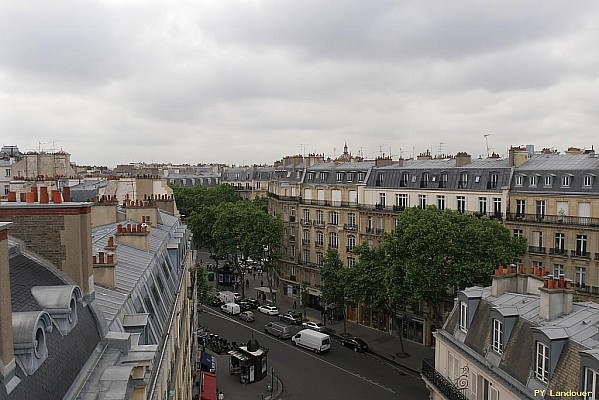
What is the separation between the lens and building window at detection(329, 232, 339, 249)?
48.1m

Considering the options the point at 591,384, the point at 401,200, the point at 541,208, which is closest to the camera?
the point at 591,384

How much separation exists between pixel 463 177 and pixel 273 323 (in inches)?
772

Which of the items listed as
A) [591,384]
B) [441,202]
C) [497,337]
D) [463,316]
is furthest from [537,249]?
[591,384]

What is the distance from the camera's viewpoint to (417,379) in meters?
33.9

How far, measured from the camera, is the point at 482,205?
39.3 meters

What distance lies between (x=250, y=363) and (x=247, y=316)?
14120mm

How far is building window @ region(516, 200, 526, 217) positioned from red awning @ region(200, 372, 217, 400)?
77.7ft

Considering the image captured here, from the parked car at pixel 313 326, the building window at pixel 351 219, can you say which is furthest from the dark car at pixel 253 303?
the building window at pixel 351 219

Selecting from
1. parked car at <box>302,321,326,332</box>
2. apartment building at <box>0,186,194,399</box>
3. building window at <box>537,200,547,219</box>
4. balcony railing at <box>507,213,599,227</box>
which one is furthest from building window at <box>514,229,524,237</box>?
apartment building at <box>0,186,194,399</box>

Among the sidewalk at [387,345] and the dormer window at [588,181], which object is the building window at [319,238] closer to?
the sidewalk at [387,345]

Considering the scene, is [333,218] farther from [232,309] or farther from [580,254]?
[580,254]

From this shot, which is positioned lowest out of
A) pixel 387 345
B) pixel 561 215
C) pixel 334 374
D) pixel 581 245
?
pixel 387 345

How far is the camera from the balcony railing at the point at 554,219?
33.8m

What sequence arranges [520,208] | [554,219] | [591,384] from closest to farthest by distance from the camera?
1. [591,384]
2. [554,219]
3. [520,208]
